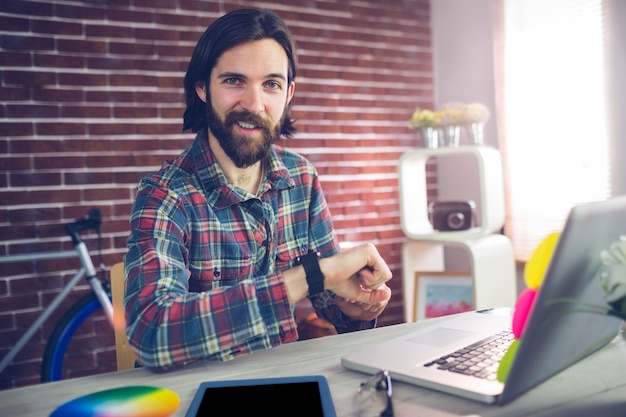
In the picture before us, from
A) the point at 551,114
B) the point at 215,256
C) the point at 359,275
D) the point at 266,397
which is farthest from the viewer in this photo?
the point at 551,114

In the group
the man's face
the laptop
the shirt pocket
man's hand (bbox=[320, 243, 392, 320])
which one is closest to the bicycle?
the man's face

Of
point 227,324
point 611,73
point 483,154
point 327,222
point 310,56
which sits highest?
point 310,56

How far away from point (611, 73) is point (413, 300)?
1.39 m

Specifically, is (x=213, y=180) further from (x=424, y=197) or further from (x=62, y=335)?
(x=424, y=197)

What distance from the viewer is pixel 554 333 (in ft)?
2.24

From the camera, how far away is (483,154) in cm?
264

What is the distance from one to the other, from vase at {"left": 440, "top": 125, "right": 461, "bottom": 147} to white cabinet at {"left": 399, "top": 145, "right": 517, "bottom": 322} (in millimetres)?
54

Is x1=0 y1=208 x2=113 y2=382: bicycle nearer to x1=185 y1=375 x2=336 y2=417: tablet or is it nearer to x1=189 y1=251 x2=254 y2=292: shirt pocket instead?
x1=189 y1=251 x2=254 y2=292: shirt pocket

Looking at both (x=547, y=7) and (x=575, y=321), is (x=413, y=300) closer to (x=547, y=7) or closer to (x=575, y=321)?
(x=547, y=7)

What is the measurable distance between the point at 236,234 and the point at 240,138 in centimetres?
27

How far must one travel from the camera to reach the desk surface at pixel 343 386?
739 mm

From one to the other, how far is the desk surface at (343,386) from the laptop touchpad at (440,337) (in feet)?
0.43

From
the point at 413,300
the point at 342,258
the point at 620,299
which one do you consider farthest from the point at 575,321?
the point at 413,300

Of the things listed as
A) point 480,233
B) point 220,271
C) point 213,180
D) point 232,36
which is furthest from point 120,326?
point 480,233
